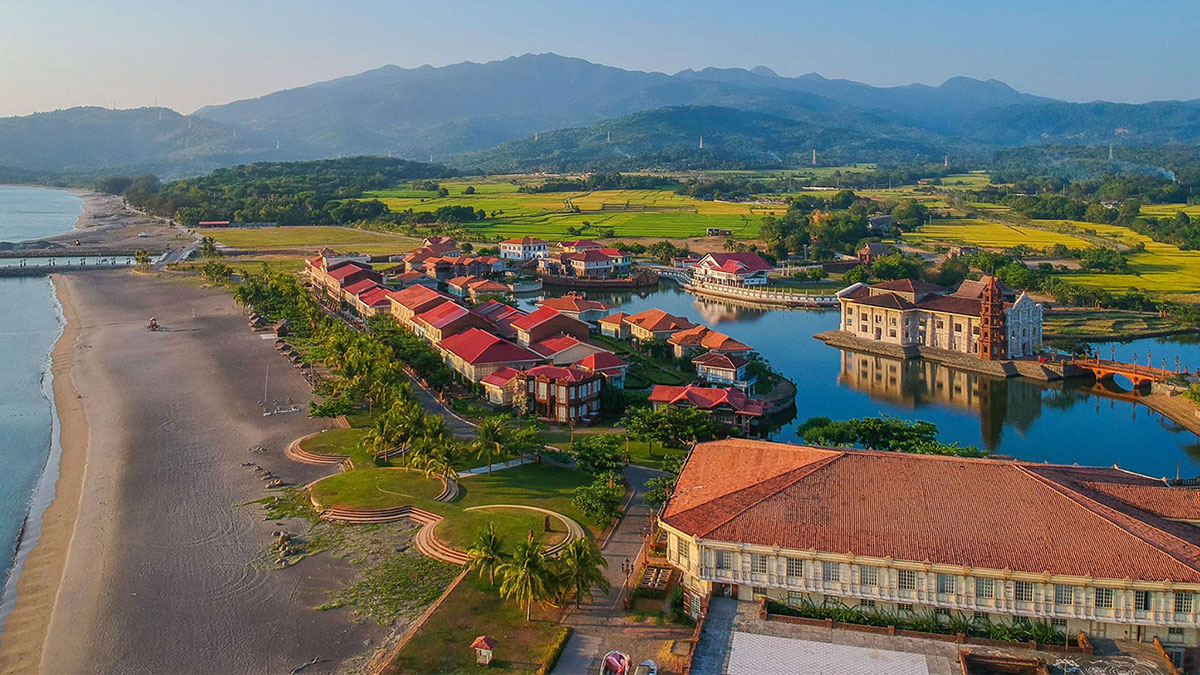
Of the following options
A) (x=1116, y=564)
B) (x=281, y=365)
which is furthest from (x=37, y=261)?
(x=1116, y=564)

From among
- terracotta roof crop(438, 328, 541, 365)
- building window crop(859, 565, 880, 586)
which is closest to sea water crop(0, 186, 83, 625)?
terracotta roof crop(438, 328, 541, 365)

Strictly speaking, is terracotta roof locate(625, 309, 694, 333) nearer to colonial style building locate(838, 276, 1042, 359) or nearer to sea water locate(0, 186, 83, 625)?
colonial style building locate(838, 276, 1042, 359)

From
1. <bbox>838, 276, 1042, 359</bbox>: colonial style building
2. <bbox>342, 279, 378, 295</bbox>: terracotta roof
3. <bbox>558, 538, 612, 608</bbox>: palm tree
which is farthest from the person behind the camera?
<bbox>342, 279, 378, 295</bbox>: terracotta roof

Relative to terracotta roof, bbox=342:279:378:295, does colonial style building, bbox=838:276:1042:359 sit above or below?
below

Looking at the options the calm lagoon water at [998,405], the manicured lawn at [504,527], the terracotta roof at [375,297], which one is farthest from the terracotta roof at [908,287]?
the manicured lawn at [504,527]

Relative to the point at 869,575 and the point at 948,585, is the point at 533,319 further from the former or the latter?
the point at 948,585
